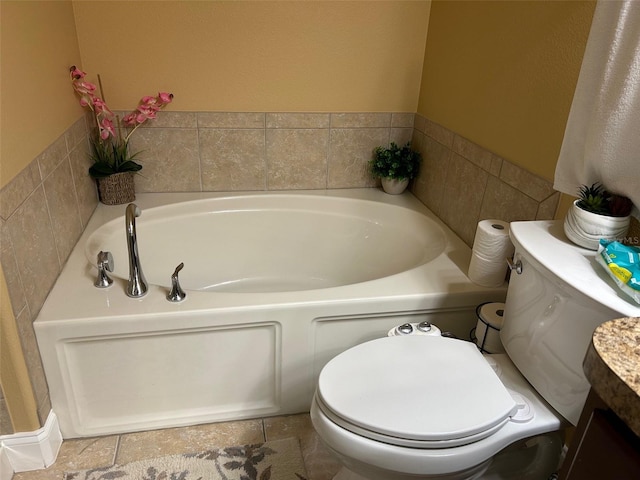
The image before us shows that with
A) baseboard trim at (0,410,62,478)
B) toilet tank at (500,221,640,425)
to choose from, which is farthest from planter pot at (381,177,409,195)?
baseboard trim at (0,410,62,478)

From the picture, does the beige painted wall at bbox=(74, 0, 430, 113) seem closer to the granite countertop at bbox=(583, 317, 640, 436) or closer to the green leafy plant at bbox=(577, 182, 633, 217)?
the green leafy plant at bbox=(577, 182, 633, 217)

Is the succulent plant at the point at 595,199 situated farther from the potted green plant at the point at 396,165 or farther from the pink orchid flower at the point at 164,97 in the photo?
the pink orchid flower at the point at 164,97

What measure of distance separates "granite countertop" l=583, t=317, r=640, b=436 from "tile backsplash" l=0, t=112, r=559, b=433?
2.71 ft

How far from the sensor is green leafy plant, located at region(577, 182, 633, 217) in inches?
47.4

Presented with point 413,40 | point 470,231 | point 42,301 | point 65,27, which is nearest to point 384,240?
point 470,231

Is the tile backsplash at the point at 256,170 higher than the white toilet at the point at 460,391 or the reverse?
higher

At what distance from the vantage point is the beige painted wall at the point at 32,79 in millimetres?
1350

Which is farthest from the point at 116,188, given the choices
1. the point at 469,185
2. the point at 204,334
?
the point at 469,185

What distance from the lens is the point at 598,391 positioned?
26.6 inches

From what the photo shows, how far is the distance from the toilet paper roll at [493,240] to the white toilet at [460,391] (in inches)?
10.4

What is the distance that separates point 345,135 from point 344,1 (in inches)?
23.5

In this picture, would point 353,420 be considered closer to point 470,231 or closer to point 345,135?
point 470,231

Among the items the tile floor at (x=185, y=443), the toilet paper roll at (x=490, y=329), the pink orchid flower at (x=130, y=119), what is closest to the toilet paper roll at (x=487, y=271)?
the toilet paper roll at (x=490, y=329)

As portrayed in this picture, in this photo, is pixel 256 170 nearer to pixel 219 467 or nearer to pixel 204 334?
pixel 204 334
